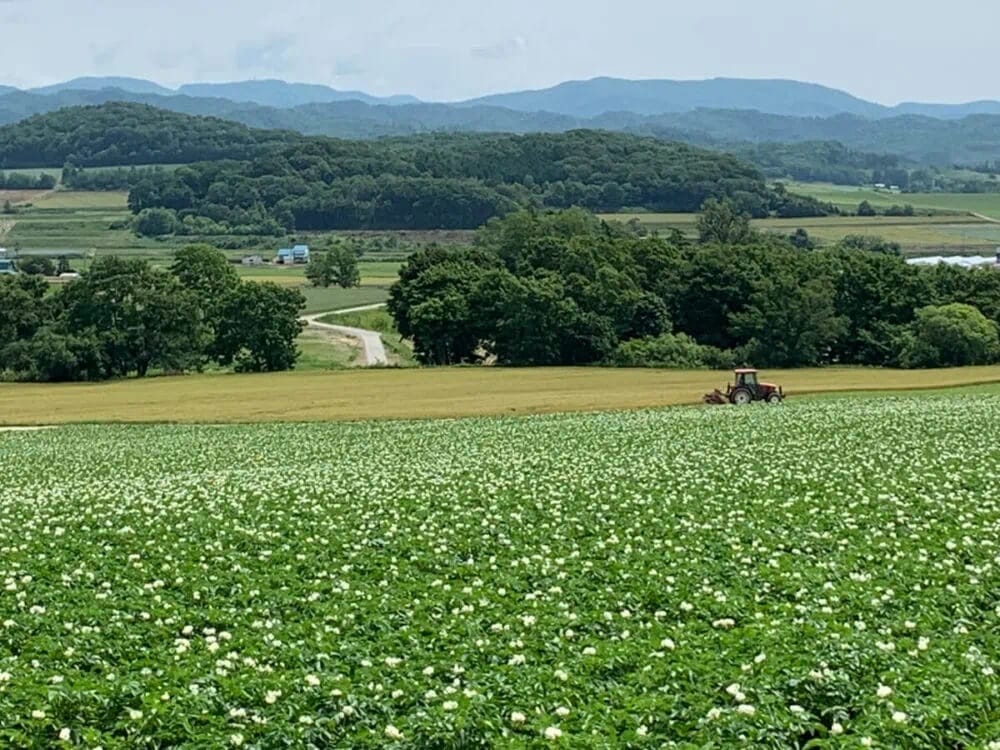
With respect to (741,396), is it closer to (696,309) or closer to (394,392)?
(394,392)

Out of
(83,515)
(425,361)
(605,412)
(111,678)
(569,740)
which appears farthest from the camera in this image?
(425,361)

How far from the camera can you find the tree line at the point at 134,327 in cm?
9069

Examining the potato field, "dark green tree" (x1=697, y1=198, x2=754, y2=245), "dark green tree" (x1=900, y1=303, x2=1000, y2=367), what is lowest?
"dark green tree" (x1=900, y1=303, x2=1000, y2=367)

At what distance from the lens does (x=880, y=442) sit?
3266cm

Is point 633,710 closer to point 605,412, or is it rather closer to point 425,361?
point 605,412

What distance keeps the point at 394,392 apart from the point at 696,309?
42.3 m

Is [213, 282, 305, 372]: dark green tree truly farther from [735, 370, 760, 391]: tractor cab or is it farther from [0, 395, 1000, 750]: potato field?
[0, 395, 1000, 750]: potato field

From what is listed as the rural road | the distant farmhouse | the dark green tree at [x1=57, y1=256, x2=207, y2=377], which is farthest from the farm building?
the dark green tree at [x1=57, y1=256, x2=207, y2=377]

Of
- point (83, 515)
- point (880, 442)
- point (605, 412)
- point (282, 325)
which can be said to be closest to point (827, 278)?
point (282, 325)

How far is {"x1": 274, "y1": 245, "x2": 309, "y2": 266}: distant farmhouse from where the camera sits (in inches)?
7190

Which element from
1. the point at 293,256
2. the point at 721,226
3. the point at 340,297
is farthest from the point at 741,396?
the point at 293,256

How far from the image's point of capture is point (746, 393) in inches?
2115

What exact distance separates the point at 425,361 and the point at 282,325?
12598mm

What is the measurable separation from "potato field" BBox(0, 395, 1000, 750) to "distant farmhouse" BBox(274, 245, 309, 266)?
153564 millimetres
